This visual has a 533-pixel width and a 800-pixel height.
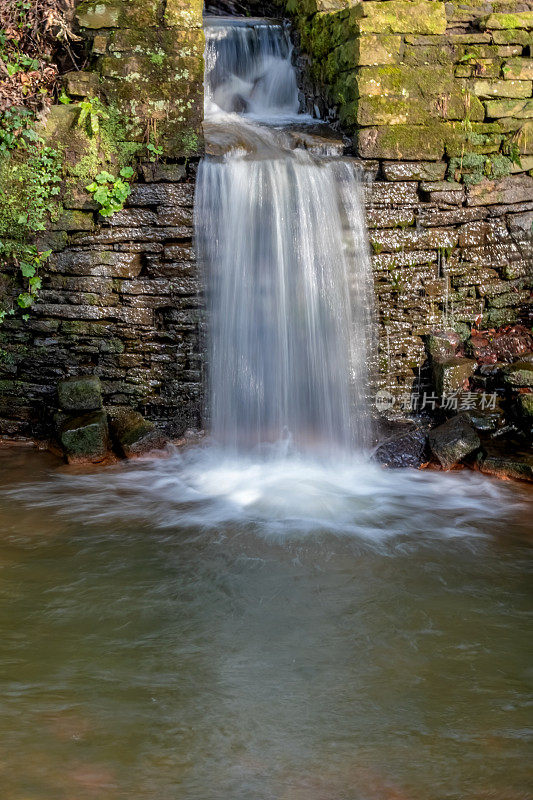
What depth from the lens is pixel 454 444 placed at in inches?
249

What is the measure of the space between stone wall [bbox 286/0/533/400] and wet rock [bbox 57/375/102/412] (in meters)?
2.68

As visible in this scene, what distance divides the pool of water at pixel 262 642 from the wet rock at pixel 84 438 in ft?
1.48

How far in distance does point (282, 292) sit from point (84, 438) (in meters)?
2.12

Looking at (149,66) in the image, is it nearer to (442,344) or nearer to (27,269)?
(27,269)

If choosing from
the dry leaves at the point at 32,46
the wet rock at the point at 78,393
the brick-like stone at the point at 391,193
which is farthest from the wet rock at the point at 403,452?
the dry leaves at the point at 32,46

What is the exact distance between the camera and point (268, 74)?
8.15 m

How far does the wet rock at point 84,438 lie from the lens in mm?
6145

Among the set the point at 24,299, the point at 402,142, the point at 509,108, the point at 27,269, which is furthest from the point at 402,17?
the point at 24,299

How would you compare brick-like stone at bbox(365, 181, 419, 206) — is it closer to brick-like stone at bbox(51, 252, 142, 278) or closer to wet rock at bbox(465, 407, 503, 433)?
wet rock at bbox(465, 407, 503, 433)

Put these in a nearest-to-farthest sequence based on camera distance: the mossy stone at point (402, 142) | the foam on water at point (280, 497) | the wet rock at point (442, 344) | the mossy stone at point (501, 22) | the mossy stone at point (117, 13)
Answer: the foam on water at point (280, 497) → the mossy stone at point (117, 13) → the mossy stone at point (402, 142) → the mossy stone at point (501, 22) → the wet rock at point (442, 344)

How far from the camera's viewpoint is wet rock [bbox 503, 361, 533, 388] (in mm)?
6707

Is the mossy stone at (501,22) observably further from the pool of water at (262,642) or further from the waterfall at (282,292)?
the pool of water at (262,642)

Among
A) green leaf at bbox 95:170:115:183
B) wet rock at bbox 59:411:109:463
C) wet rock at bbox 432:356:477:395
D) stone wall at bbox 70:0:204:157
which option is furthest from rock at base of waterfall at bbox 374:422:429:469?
green leaf at bbox 95:170:115:183

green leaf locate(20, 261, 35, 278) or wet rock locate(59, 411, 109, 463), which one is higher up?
green leaf locate(20, 261, 35, 278)
